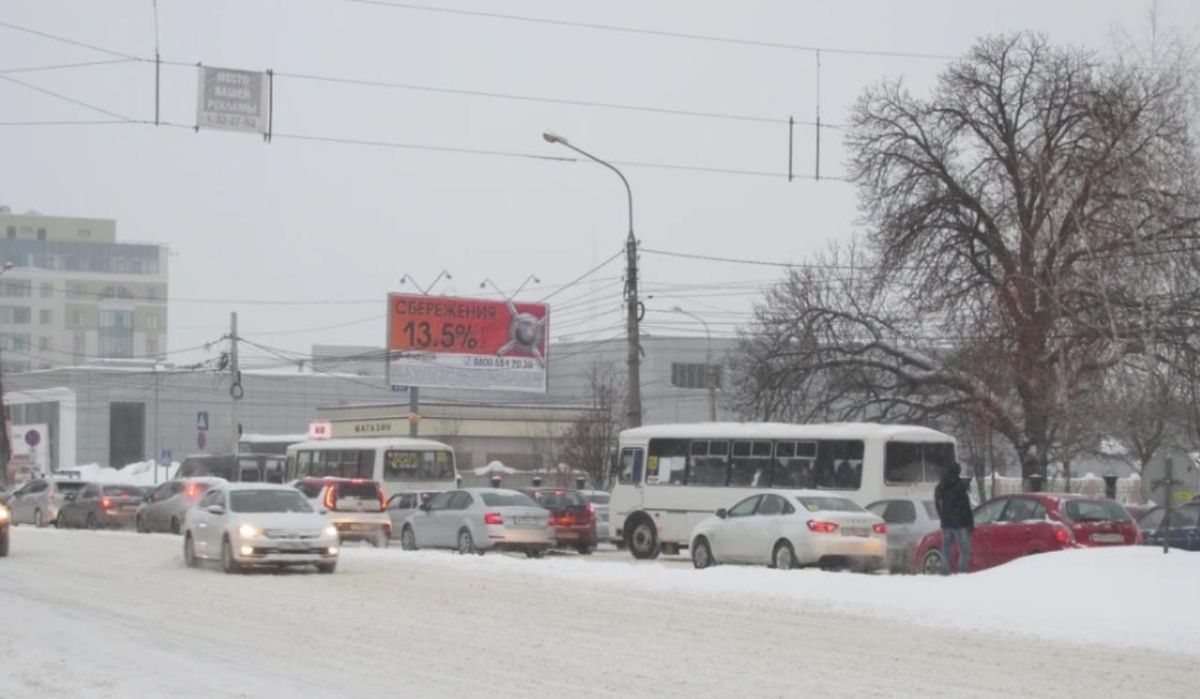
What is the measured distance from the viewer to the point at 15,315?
166 metres

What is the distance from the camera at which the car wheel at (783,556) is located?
91.0 ft

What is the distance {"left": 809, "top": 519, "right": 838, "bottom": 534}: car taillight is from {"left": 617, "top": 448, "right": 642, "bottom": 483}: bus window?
10914mm

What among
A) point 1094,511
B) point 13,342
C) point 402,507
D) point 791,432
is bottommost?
point 402,507

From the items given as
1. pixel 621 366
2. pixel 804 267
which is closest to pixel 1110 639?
pixel 804 267

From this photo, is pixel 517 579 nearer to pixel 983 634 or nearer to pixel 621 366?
pixel 983 634

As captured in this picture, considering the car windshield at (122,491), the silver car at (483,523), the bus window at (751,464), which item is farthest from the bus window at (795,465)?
the car windshield at (122,491)

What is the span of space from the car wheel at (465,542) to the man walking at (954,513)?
1154 cm

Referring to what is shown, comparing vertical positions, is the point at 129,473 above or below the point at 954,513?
below

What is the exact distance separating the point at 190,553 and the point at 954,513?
1294 centimetres

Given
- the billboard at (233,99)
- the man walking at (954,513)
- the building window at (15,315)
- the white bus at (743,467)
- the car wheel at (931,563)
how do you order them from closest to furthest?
the man walking at (954,513), the billboard at (233,99), the car wheel at (931,563), the white bus at (743,467), the building window at (15,315)

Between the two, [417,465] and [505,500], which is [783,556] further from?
[417,465]

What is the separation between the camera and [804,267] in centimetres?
5594

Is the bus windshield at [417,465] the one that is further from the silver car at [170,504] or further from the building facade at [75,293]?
the building facade at [75,293]

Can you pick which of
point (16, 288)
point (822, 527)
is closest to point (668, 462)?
point (822, 527)
